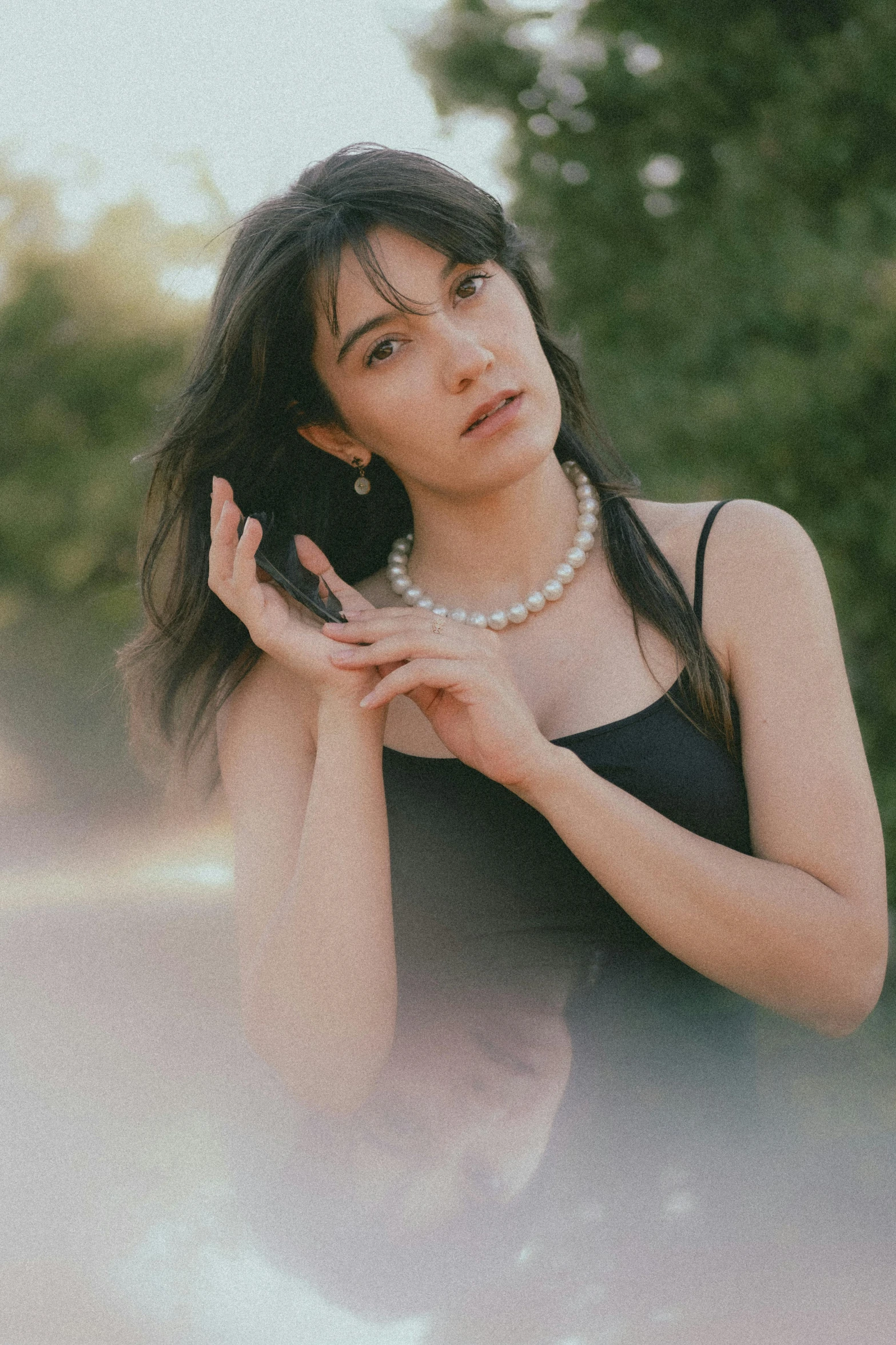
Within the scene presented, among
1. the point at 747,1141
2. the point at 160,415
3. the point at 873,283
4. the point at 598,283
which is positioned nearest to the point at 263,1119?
the point at 747,1141

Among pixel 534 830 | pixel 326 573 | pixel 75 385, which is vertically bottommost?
pixel 75 385

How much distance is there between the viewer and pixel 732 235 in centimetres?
439

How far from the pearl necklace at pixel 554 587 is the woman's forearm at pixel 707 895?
37cm

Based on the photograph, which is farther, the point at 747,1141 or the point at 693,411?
the point at 693,411

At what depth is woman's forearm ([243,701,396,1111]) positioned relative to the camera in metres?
1.50

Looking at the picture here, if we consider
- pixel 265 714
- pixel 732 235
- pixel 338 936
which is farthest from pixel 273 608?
pixel 732 235

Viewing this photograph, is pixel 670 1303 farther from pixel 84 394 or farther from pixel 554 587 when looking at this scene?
pixel 84 394

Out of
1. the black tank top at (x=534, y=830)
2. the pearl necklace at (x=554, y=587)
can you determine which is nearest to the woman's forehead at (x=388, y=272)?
the pearl necklace at (x=554, y=587)

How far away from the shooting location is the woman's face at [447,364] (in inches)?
61.6

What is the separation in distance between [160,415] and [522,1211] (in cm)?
123

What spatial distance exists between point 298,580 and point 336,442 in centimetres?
29

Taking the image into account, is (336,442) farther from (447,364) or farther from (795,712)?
(795,712)

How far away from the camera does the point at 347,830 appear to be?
1.51 meters

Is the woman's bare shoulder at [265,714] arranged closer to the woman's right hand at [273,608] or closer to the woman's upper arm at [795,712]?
the woman's right hand at [273,608]
